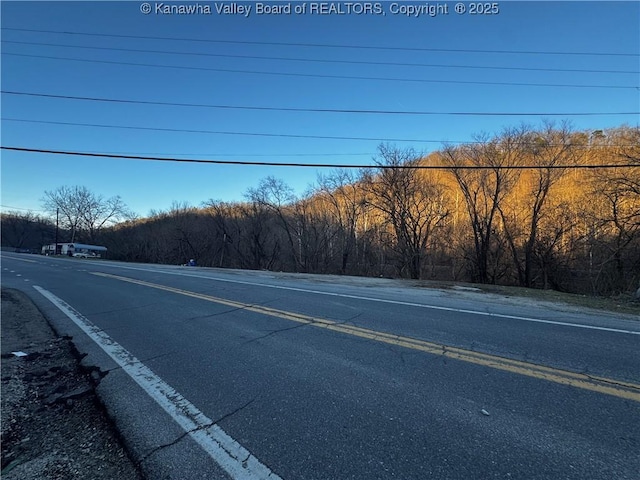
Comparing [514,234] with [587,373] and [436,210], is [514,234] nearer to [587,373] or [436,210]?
[436,210]

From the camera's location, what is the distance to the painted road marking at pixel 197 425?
91.8 inches

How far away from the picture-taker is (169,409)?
10.6 ft

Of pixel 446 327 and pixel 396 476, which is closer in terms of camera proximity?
pixel 396 476

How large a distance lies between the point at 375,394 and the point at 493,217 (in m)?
26.1

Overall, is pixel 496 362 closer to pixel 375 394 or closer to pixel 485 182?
pixel 375 394

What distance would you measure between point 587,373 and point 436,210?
2719 cm

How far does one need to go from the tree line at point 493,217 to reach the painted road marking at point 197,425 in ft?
36.9

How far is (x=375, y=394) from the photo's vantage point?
338 centimetres

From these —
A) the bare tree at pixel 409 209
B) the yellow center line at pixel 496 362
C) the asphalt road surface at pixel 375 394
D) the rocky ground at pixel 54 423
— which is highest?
the bare tree at pixel 409 209

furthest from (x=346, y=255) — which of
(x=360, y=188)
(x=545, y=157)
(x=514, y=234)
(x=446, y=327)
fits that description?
(x=446, y=327)

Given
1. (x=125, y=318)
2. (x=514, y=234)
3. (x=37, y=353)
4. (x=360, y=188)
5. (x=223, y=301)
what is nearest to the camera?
(x=37, y=353)

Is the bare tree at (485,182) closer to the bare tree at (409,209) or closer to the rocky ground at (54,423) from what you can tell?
the bare tree at (409,209)

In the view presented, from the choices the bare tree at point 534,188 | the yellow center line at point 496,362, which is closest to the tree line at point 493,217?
the bare tree at point 534,188

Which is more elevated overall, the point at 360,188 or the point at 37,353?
the point at 360,188
